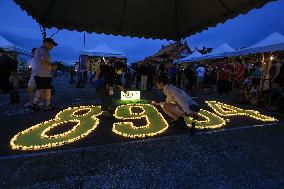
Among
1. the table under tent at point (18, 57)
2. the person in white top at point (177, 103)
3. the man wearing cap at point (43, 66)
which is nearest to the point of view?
the person in white top at point (177, 103)

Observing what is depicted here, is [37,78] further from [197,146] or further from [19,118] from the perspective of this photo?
[197,146]

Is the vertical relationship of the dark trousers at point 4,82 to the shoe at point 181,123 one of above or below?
above

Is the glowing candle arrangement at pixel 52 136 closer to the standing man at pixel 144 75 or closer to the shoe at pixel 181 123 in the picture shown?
the shoe at pixel 181 123

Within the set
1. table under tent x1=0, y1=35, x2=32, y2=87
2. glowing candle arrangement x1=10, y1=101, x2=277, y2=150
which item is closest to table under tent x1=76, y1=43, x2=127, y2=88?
table under tent x1=0, y1=35, x2=32, y2=87

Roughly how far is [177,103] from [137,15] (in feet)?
16.8

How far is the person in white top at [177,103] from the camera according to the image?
4950 mm

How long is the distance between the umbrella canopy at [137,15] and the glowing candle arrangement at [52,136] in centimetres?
374

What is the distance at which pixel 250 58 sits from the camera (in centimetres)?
1723

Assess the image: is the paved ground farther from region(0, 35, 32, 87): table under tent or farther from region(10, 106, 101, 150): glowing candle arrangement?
region(0, 35, 32, 87): table under tent

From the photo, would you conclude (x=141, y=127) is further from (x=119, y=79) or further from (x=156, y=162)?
(x=119, y=79)

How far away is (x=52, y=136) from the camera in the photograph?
15.6 ft

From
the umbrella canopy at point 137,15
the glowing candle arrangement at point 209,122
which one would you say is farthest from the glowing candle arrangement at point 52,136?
the umbrella canopy at point 137,15

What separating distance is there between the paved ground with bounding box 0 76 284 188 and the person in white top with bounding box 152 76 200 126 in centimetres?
44

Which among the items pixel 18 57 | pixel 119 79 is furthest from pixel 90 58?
pixel 119 79
